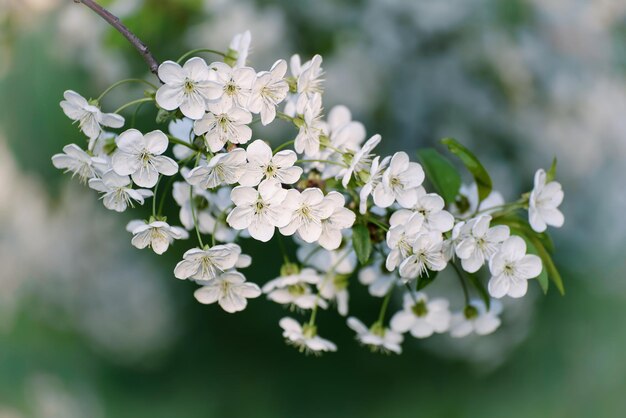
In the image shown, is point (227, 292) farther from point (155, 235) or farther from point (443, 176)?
point (443, 176)

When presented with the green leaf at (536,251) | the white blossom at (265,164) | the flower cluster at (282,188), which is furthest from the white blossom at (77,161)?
the green leaf at (536,251)


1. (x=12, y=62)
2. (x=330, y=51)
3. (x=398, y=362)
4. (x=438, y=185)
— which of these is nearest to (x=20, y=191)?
(x=12, y=62)

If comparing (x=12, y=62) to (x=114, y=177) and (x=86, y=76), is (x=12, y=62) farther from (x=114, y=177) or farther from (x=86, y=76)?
(x=114, y=177)

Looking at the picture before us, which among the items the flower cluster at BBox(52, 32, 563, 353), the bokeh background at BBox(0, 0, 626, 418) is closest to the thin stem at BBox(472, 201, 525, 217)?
the flower cluster at BBox(52, 32, 563, 353)

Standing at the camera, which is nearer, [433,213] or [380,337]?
[433,213]

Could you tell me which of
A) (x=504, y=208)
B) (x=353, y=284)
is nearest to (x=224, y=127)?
(x=504, y=208)

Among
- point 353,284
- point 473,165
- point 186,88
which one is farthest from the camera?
point 353,284

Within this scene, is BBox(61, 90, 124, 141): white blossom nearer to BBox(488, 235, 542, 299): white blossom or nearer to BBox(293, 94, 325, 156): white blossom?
BBox(293, 94, 325, 156): white blossom
